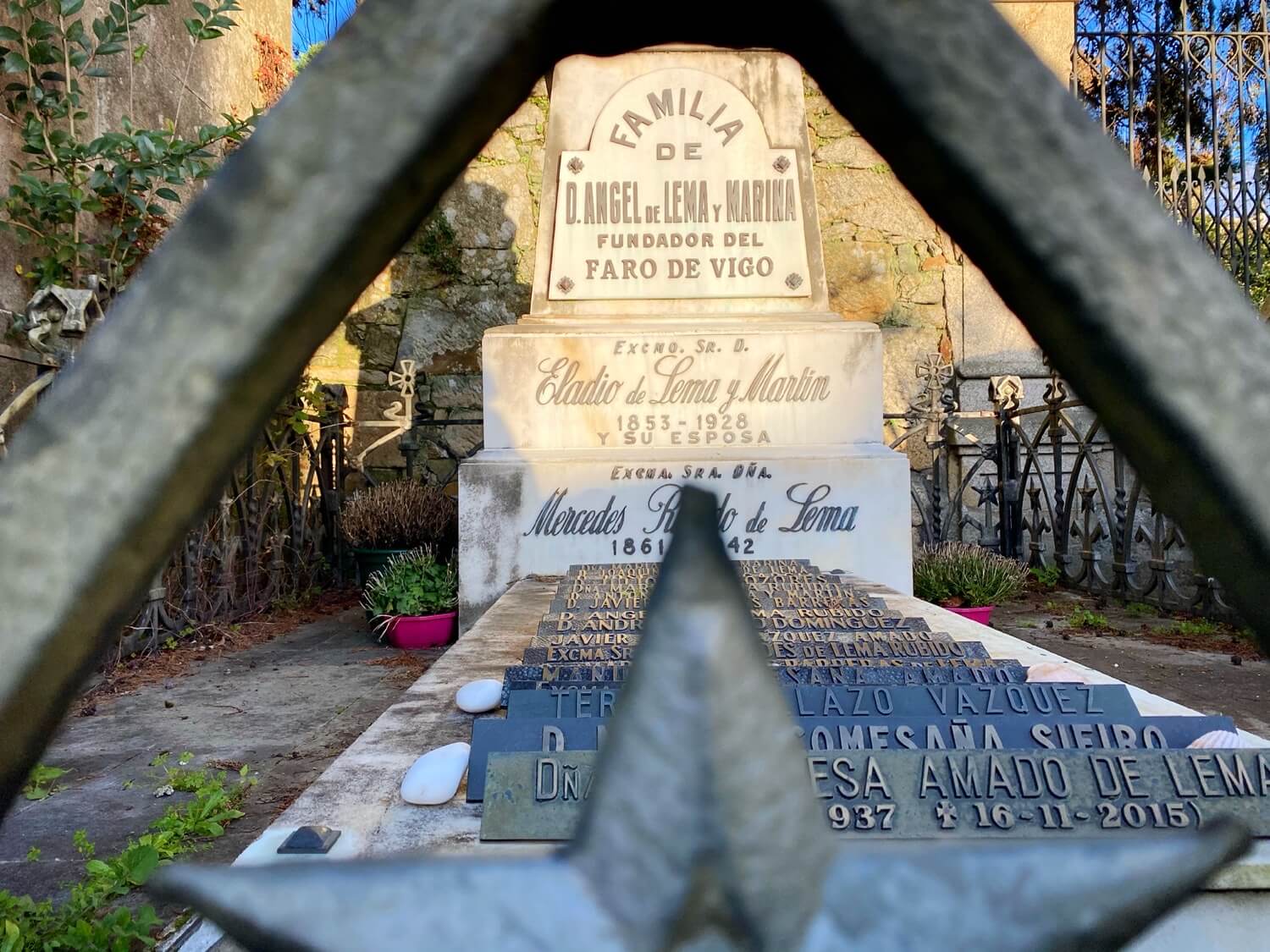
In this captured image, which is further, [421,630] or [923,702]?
[421,630]

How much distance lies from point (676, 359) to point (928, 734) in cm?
355

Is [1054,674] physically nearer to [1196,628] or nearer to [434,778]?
[434,778]

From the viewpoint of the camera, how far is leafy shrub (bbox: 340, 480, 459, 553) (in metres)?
6.49

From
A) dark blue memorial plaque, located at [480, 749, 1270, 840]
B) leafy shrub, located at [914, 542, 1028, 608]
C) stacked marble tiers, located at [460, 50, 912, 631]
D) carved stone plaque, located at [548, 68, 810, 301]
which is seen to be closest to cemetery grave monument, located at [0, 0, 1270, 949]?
dark blue memorial plaque, located at [480, 749, 1270, 840]

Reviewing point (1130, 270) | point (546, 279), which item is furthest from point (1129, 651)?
point (1130, 270)

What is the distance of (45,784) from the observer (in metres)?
2.82

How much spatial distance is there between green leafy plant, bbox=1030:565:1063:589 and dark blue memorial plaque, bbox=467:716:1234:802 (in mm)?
5382

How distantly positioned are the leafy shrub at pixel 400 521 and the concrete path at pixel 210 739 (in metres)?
1.23

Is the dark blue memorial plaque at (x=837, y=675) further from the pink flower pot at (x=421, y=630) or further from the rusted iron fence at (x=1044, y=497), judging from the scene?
the rusted iron fence at (x=1044, y=497)

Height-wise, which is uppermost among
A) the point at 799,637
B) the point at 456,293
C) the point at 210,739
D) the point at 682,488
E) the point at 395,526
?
the point at 456,293

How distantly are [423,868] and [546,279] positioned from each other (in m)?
5.34

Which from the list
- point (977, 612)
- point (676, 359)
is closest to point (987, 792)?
point (676, 359)

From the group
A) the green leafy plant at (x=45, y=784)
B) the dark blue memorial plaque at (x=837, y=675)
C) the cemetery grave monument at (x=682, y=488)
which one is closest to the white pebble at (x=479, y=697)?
the dark blue memorial plaque at (x=837, y=675)

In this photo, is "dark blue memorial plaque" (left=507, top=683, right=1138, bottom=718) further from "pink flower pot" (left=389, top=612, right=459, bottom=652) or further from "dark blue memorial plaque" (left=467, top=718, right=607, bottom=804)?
"pink flower pot" (left=389, top=612, right=459, bottom=652)
